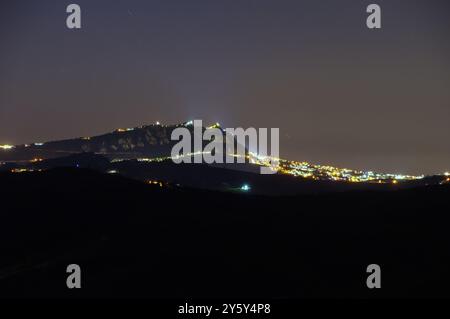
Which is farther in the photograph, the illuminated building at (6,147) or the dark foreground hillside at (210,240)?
the illuminated building at (6,147)

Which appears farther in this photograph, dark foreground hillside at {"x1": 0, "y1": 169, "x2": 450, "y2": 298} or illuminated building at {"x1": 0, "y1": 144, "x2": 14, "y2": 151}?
illuminated building at {"x1": 0, "y1": 144, "x2": 14, "y2": 151}

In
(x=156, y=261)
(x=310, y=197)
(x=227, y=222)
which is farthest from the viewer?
(x=310, y=197)

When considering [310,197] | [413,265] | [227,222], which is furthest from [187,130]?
[413,265]

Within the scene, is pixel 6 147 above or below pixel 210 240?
→ above

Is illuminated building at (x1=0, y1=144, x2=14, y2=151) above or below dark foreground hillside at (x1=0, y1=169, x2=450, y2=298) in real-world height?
above

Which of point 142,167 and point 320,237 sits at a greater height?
point 142,167

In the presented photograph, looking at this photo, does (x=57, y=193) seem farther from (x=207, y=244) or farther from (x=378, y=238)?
(x=378, y=238)

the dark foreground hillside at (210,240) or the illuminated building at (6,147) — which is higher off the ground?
the illuminated building at (6,147)

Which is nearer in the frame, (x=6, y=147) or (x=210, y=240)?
(x=210, y=240)
